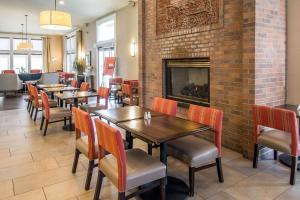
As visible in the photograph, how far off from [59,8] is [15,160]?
23.2 feet

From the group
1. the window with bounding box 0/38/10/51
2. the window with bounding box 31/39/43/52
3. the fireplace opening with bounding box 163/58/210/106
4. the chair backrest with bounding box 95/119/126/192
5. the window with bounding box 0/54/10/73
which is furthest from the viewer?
the window with bounding box 31/39/43/52

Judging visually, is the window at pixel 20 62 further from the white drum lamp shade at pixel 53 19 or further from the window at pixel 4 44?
the white drum lamp shade at pixel 53 19

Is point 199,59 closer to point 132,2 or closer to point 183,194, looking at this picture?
point 183,194

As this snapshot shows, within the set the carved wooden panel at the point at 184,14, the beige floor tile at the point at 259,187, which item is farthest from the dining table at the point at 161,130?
the carved wooden panel at the point at 184,14

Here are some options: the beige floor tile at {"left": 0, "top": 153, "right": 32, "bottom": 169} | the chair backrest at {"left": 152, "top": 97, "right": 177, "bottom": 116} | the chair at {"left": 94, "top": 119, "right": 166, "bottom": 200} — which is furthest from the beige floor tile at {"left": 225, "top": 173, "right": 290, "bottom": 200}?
the beige floor tile at {"left": 0, "top": 153, "right": 32, "bottom": 169}

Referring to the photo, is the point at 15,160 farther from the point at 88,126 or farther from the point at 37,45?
the point at 37,45

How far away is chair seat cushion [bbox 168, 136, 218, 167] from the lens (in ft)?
8.34

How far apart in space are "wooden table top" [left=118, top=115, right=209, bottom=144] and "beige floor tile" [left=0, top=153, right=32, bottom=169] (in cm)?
178

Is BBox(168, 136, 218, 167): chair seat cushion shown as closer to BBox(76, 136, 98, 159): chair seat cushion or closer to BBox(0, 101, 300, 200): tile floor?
BBox(0, 101, 300, 200): tile floor

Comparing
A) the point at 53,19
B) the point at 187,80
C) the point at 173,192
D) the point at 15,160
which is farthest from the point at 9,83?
the point at 173,192

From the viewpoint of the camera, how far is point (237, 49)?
3.56 meters

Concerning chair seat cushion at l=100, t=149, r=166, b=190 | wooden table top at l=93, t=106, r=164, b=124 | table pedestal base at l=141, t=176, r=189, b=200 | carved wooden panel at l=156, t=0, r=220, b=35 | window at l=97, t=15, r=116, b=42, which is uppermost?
window at l=97, t=15, r=116, b=42

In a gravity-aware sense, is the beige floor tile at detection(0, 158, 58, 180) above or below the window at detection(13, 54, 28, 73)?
below

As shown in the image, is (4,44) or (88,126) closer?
(88,126)
